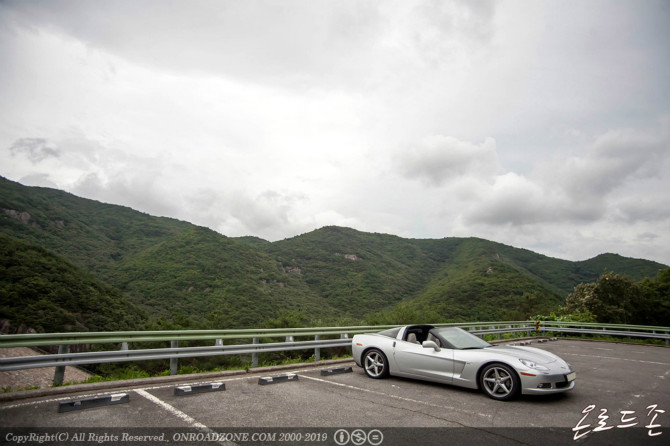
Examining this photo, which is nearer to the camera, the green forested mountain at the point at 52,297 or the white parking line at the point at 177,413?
the white parking line at the point at 177,413

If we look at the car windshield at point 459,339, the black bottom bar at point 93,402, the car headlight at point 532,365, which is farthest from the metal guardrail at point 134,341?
the car headlight at point 532,365

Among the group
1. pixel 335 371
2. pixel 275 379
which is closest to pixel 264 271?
pixel 335 371

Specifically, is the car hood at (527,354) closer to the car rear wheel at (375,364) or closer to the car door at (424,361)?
the car door at (424,361)

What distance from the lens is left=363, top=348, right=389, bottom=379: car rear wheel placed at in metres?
7.22

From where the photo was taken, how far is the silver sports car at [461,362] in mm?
5660

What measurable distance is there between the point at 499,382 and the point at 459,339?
1.16 meters

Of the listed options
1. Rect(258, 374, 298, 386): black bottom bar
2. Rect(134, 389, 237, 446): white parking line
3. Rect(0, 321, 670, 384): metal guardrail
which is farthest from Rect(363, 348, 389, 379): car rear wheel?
Rect(134, 389, 237, 446): white parking line

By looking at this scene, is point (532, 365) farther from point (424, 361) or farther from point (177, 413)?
point (177, 413)

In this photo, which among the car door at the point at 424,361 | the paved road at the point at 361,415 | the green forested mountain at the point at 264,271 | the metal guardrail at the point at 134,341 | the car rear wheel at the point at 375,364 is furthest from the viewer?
the green forested mountain at the point at 264,271

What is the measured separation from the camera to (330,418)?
460 centimetres

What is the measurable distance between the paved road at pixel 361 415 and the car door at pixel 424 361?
0.83 ft

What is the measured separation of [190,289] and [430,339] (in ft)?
217

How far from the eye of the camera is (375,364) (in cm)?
738

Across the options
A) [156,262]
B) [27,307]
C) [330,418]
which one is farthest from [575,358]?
[156,262]
